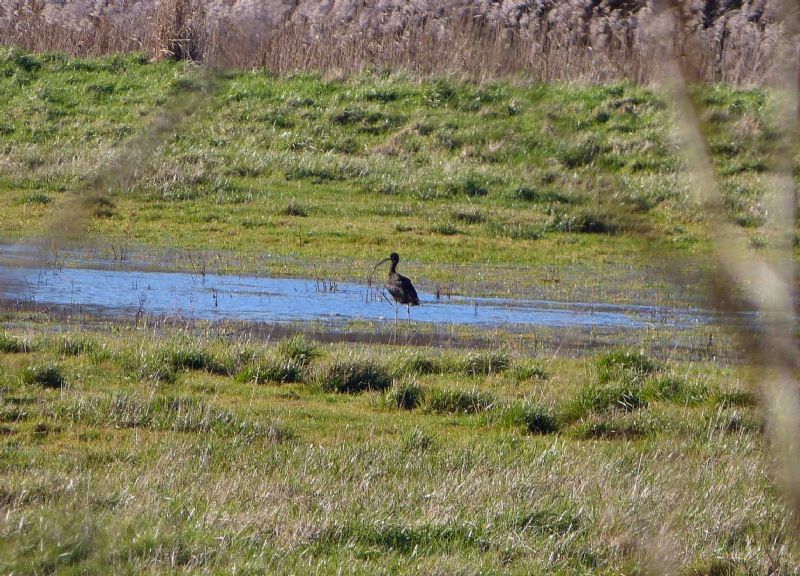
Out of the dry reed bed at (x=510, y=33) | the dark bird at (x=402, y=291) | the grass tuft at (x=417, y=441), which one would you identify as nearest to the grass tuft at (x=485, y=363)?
the grass tuft at (x=417, y=441)

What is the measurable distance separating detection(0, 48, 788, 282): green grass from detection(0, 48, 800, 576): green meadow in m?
0.20

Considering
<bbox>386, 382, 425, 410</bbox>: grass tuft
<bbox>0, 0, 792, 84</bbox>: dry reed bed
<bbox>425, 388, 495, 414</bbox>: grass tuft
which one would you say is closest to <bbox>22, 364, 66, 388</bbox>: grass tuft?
<bbox>386, 382, 425, 410</bbox>: grass tuft

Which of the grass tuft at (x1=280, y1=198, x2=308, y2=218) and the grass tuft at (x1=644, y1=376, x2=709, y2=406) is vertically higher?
the grass tuft at (x1=280, y1=198, x2=308, y2=218)

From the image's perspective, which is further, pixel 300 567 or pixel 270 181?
→ pixel 270 181

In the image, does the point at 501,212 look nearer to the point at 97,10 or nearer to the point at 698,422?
the point at 698,422

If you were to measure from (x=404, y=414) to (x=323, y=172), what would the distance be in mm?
12122

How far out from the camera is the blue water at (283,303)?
12258mm

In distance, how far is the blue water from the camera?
1226cm

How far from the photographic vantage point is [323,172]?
64.0 ft

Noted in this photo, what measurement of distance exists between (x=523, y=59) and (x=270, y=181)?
18.2 meters

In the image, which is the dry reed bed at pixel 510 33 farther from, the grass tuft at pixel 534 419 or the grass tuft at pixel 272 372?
the grass tuft at pixel 272 372

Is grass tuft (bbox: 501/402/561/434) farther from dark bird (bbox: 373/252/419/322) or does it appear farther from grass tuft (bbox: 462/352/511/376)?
dark bird (bbox: 373/252/419/322)

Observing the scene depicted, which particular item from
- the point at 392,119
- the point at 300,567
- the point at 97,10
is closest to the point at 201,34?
the point at 97,10

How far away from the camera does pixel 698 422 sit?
291 inches
